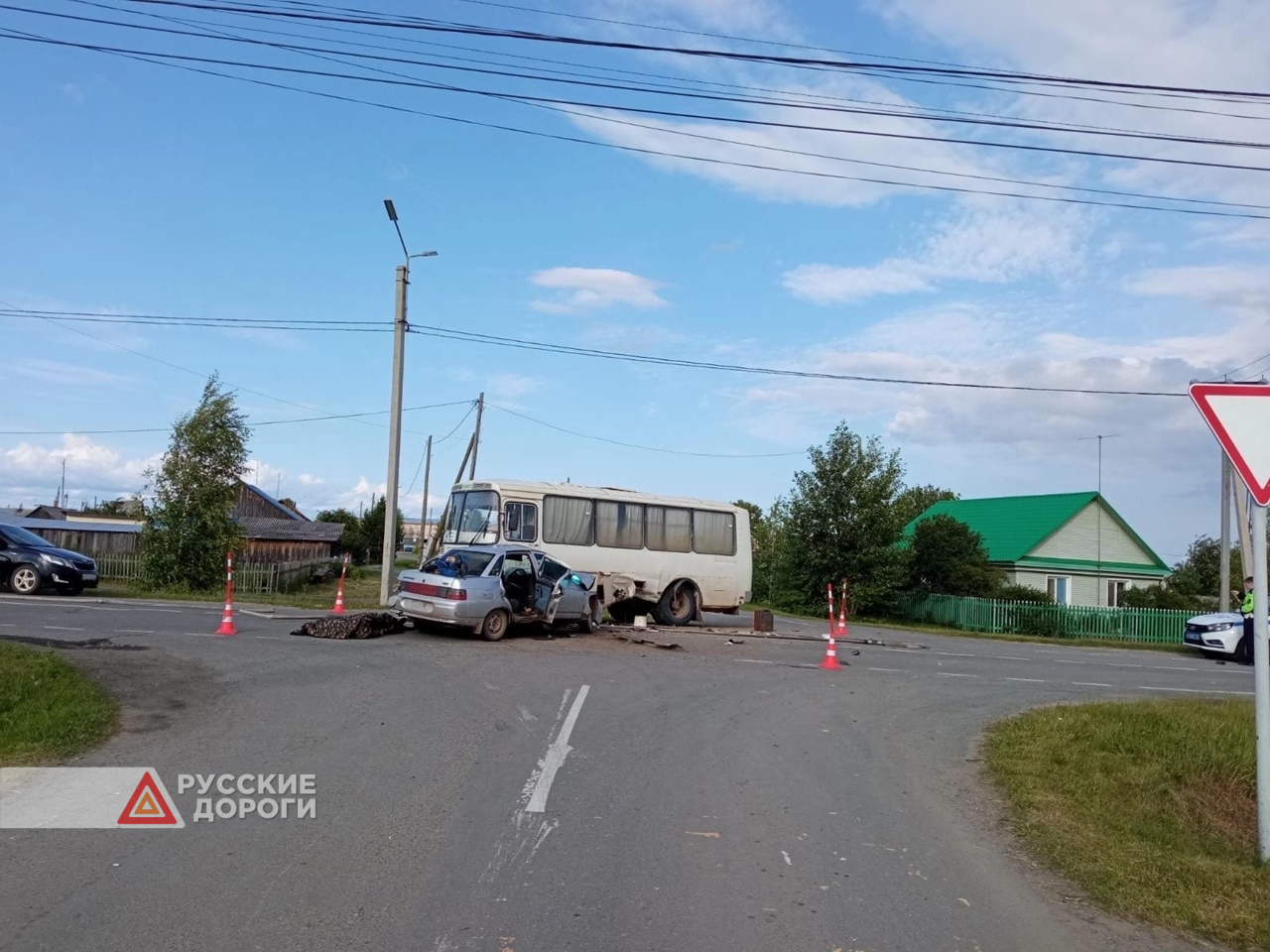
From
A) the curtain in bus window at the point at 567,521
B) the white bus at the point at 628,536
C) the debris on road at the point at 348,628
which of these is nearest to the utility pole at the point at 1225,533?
the white bus at the point at 628,536

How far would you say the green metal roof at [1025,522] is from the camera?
47.3 m

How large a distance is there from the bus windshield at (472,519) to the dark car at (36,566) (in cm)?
864

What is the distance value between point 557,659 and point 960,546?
30.9 meters

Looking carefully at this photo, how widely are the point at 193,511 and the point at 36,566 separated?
617cm

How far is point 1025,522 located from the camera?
49750 millimetres

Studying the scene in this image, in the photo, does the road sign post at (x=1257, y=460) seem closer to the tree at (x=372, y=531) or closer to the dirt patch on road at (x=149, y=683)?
the dirt patch on road at (x=149, y=683)

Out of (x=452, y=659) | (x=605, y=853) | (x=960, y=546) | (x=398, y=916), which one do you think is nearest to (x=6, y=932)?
(x=398, y=916)

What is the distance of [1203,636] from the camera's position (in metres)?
26.1

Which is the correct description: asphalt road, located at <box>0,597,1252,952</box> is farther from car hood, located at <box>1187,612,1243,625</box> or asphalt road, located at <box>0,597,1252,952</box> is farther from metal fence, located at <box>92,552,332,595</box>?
metal fence, located at <box>92,552,332,595</box>

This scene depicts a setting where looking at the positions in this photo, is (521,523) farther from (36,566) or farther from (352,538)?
(352,538)

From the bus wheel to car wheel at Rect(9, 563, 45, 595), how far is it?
546 inches

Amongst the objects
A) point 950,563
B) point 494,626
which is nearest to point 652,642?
point 494,626

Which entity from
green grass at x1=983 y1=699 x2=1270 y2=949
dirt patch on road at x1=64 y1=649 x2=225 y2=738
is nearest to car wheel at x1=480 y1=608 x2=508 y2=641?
dirt patch on road at x1=64 y1=649 x2=225 y2=738

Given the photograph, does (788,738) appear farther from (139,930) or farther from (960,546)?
(960,546)
